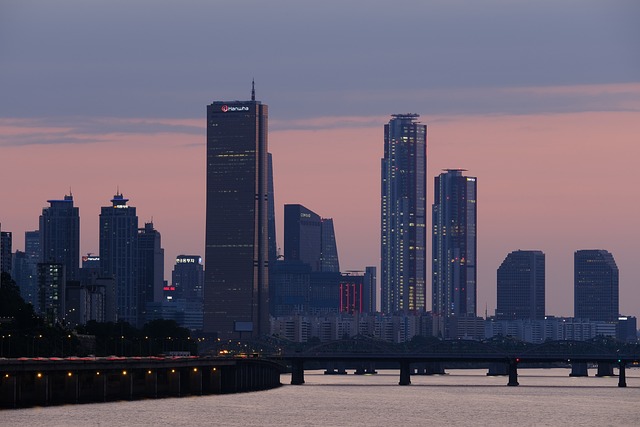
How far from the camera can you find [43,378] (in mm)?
176875

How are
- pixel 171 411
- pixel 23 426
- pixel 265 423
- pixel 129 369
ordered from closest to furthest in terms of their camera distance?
pixel 23 426, pixel 265 423, pixel 171 411, pixel 129 369

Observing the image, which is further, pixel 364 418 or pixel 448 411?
pixel 448 411

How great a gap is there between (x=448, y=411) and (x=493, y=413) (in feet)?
18.8

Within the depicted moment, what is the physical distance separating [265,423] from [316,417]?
14.3 meters

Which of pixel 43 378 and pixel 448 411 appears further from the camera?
pixel 448 411

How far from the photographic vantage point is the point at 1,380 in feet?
556

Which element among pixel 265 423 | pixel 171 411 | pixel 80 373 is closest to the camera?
pixel 265 423

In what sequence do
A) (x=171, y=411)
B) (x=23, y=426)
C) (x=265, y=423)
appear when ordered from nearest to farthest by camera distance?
1. (x=23, y=426)
2. (x=265, y=423)
3. (x=171, y=411)

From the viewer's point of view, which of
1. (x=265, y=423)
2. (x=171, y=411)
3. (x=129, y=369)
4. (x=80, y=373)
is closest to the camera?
(x=265, y=423)

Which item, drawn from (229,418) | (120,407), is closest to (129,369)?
(120,407)

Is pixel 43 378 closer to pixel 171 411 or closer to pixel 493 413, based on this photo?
pixel 171 411

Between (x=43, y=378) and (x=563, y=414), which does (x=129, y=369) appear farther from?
(x=563, y=414)

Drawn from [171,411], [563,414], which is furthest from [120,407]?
[563,414]

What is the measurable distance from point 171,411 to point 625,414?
5372cm
